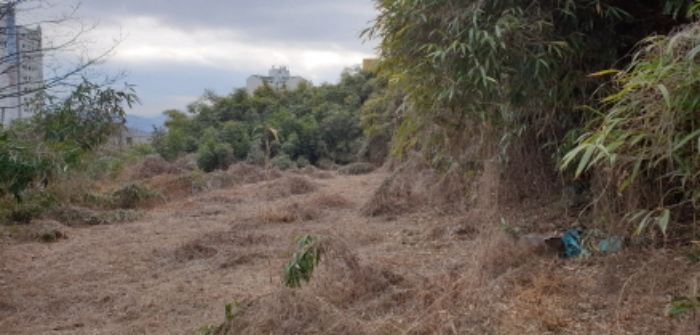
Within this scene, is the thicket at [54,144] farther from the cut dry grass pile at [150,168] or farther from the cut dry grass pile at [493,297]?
the cut dry grass pile at [150,168]

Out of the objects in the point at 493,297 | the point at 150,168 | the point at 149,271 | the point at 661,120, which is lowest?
the point at 149,271

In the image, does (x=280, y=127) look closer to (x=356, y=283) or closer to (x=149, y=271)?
(x=149, y=271)

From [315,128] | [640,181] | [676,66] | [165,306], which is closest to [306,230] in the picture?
[165,306]

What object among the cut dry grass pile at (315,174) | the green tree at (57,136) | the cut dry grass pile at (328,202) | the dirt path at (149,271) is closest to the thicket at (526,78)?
the dirt path at (149,271)

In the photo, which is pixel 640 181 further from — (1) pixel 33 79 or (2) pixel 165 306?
(1) pixel 33 79

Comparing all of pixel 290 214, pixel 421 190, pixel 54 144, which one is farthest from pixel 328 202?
pixel 54 144

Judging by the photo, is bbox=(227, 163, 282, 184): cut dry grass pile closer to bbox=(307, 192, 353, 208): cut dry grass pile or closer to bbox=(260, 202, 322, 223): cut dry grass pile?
bbox=(307, 192, 353, 208): cut dry grass pile

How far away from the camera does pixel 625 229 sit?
332cm

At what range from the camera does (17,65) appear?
4715mm

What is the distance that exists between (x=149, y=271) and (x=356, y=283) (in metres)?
2.60

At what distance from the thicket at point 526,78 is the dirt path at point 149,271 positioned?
1.94 metres

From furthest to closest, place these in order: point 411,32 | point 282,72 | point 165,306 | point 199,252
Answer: point 282,72 → point 199,252 → point 411,32 → point 165,306

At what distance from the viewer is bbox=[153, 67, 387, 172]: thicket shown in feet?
58.8

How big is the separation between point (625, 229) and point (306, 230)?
4603 millimetres
